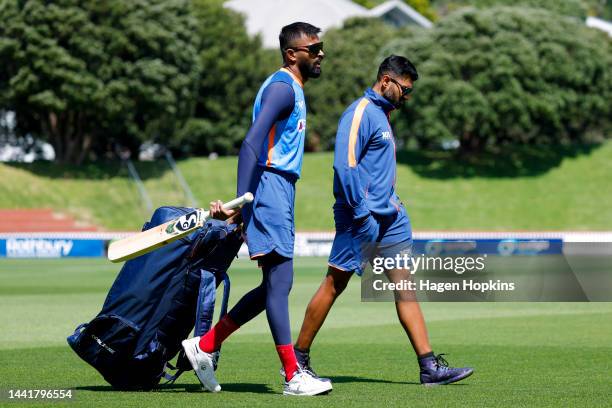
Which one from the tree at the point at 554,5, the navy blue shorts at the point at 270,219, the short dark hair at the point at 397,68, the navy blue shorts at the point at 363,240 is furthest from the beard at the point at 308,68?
the tree at the point at 554,5

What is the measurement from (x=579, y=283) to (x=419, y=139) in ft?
167

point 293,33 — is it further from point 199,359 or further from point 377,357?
point 377,357

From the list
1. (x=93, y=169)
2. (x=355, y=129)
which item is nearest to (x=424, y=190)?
(x=93, y=169)

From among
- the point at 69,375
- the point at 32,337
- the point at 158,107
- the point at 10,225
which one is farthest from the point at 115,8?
the point at 69,375

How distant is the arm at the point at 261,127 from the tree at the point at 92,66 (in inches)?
1703

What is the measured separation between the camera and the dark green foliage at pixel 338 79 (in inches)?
2398

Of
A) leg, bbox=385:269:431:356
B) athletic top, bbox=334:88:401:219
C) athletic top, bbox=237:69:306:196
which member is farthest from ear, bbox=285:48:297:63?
leg, bbox=385:269:431:356

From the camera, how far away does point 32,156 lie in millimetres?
60312

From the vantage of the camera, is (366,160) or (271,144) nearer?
(271,144)

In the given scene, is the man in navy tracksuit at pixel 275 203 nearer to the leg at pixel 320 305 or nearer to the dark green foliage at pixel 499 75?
the leg at pixel 320 305

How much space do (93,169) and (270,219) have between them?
157ft

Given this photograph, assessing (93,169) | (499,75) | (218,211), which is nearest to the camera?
(218,211)

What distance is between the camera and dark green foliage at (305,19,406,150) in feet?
200

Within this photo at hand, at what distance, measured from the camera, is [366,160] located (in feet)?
25.8
